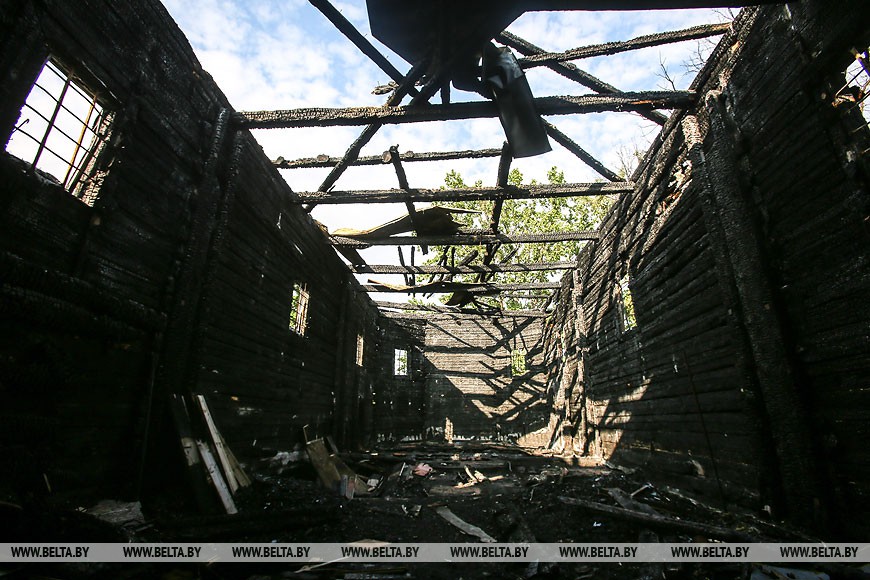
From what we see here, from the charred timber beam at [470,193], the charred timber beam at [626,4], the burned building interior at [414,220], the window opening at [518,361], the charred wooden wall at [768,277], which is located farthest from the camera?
the window opening at [518,361]

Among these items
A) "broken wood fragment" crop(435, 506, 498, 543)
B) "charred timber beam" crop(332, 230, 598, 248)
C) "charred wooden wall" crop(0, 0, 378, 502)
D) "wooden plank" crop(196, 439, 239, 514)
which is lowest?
"broken wood fragment" crop(435, 506, 498, 543)

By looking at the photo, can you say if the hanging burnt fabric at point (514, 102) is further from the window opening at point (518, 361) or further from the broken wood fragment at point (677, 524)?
the window opening at point (518, 361)

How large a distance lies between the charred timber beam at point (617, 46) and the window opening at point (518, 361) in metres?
13.9

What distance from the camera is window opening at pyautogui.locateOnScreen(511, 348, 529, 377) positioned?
57.5ft

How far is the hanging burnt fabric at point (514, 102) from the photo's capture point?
14.2 feet

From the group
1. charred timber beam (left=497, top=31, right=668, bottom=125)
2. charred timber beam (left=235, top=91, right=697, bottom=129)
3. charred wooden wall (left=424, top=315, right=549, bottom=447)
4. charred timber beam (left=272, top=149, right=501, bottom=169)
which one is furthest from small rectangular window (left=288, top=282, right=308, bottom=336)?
charred wooden wall (left=424, top=315, right=549, bottom=447)

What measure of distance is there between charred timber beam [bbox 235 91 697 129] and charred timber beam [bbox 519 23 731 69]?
0.49m

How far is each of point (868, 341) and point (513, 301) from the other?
78.1 ft

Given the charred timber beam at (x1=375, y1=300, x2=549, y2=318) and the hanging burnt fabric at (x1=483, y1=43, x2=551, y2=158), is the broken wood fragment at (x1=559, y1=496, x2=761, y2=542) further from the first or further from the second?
the charred timber beam at (x1=375, y1=300, x2=549, y2=318)

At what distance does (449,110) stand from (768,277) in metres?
4.14

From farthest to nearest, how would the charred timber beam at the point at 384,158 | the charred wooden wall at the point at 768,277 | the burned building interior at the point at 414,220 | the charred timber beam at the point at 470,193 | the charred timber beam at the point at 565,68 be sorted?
the charred timber beam at the point at 470,193 → the charred timber beam at the point at 384,158 → the charred timber beam at the point at 565,68 → the charred wooden wall at the point at 768,277 → the burned building interior at the point at 414,220

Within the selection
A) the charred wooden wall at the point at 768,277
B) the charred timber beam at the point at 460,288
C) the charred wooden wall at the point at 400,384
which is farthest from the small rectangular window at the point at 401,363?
the charred wooden wall at the point at 768,277

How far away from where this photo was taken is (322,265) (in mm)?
9344

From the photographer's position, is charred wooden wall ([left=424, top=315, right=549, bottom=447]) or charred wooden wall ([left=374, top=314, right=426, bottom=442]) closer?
charred wooden wall ([left=374, top=314, right=426, bottom=442])
